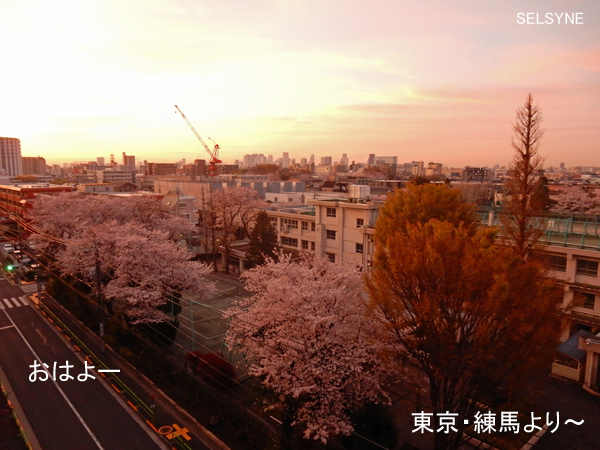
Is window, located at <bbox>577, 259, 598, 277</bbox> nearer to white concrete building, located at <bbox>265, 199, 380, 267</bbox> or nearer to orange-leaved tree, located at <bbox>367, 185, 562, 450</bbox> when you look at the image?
orange-leaved tree, located at <bbox>367, 185, 562, 450</bbox>

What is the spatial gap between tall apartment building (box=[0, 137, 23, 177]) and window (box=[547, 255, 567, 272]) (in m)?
149

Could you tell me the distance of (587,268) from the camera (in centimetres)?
1664

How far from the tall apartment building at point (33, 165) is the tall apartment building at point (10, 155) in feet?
105

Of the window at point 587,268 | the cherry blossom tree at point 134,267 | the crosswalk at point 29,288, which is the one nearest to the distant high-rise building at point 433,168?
the window at point 587,268

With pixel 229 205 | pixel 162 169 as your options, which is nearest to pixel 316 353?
pixel 229 205

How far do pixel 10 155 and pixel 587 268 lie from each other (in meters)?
156

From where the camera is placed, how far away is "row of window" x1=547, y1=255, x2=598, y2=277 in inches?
648

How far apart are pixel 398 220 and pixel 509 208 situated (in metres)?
3.98

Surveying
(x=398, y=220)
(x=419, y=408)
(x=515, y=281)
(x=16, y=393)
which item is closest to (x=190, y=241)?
(x=16, y=393)

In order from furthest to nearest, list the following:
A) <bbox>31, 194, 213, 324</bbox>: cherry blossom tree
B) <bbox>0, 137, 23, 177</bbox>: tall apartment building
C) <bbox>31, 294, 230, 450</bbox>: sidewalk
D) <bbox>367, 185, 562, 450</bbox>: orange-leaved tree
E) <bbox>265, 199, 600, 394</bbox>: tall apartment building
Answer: <bbox>0, 137, 23, 177</bbox>: tall apartment building
<bbox>31, 194, 213, 324</bbox>: cherry blossom tree
<bbox>265, 199, 600, 394</bbox>: tall apartment building
<bbox>31, 294, 230, 450</bbox>: sidewalk
<bbox>367, 185, 562, 450</bbox>: orange-leaved tree

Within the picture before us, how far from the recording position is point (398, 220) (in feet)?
50.7

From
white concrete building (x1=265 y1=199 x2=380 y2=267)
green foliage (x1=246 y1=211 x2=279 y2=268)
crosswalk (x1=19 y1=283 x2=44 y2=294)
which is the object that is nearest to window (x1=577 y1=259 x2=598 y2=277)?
white concrete building (x1=265 y1=199 x2=380 y2=267)

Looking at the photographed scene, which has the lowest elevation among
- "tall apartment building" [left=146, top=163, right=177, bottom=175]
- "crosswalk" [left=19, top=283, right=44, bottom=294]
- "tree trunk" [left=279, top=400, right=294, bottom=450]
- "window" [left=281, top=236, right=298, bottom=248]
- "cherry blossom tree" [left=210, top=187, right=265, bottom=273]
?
"crosswalk" [left=19, top=283, right=44, bottom=294]

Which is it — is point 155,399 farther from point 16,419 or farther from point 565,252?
point 565,252
